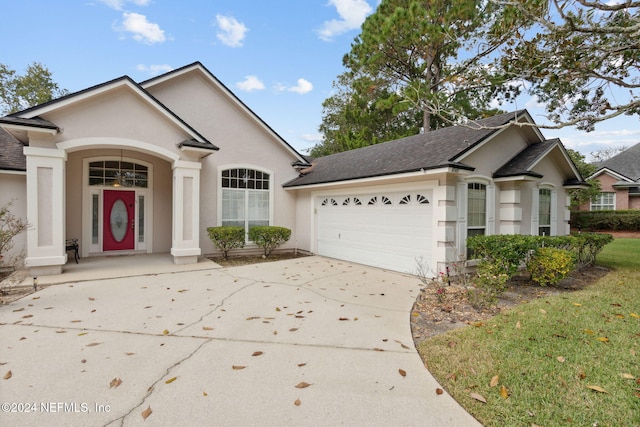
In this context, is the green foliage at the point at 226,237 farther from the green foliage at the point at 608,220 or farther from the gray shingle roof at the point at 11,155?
the green foliage at the point at 608,220

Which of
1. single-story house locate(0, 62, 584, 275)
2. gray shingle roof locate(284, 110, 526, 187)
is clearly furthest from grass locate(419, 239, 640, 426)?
gray shingle roof locate(284, 110, 526, 187)

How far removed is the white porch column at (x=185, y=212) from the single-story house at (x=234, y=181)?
31 mm

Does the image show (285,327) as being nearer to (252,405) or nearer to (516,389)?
(252,405)

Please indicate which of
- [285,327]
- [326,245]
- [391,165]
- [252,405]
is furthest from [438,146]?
[252,405]

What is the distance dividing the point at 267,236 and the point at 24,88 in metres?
30.1

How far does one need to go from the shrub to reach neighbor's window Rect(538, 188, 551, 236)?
3817mm

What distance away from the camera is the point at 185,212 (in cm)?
930

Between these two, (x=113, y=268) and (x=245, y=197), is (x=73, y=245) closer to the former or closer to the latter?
(x=113, y=268)

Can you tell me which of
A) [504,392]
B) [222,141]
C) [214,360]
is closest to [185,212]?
[222,141]

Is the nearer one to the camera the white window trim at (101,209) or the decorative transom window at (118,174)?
the white window trim at (101,209)

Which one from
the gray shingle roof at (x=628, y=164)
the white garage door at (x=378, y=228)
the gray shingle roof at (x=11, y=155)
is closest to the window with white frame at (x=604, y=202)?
the gray shingle roof at (x=628, y=164)

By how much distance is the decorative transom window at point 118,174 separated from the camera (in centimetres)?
1049

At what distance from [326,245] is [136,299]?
6890 mm

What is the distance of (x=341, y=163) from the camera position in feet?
42.0
